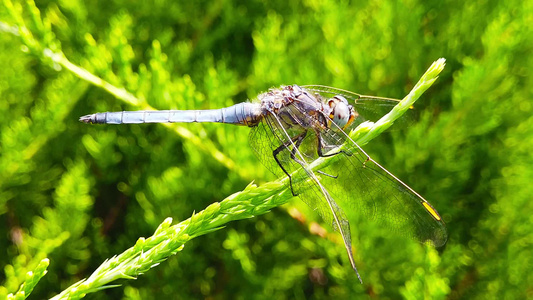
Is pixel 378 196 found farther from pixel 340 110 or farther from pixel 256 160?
pixel 256 160

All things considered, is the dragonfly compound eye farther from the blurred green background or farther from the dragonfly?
the blurred green background

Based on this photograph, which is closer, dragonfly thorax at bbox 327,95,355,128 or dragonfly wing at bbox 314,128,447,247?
dragonfly wing at bbox 314,128,447,247

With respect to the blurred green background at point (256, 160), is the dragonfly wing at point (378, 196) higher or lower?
lower

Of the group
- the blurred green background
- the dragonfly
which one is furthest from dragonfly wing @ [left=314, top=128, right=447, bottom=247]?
the blurred green background

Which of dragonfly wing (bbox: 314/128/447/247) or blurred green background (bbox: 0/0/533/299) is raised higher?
blurred green background (bbox: 0/0/533/299)

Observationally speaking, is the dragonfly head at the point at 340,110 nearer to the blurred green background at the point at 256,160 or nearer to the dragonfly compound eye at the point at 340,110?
the dragonfly compound eye at the point at 340,110

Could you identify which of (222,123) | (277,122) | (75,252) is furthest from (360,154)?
(75,252)

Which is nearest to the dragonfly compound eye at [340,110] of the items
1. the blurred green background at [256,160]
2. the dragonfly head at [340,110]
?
the dragonfly head at [340,110]
